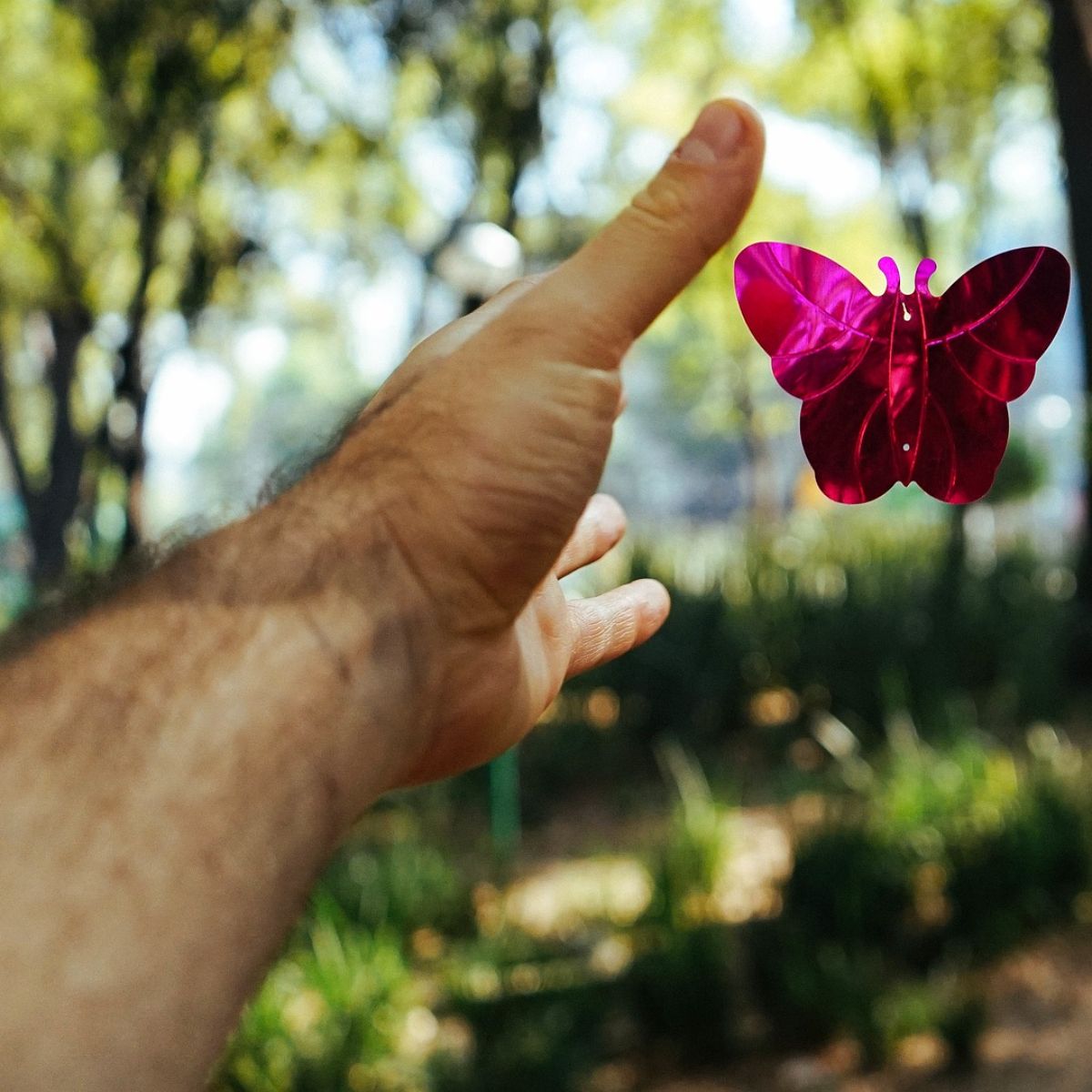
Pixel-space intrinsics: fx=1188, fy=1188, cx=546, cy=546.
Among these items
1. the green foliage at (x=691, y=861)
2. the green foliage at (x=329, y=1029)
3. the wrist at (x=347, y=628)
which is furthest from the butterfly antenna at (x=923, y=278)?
the green foliage at (x=691, y=861)

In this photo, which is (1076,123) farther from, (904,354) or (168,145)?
(168,145)

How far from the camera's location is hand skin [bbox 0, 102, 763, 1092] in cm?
73

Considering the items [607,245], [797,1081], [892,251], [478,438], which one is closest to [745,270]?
[607,245]

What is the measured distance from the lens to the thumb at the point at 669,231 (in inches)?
34.8

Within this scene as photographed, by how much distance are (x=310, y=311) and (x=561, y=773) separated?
10.2 metres

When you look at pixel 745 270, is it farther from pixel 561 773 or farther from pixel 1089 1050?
pixel 561 773

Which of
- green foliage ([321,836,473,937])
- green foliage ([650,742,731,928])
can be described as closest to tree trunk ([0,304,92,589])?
green foliage ([321,836,473,937])

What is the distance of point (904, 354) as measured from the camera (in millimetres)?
919

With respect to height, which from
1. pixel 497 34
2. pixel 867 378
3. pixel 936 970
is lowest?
pixel 936 970

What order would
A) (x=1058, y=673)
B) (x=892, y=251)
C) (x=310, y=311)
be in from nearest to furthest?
(x=1058, y=673), (x=310, y=311), (x=892, y=251)

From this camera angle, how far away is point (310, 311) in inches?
598

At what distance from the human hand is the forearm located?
51 mm

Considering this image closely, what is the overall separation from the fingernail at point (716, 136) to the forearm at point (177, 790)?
40 cm

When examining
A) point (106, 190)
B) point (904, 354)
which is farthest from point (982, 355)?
point (106, 190)
